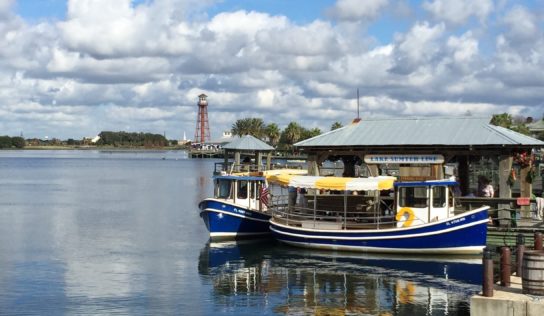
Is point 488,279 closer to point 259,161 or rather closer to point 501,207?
point 501,207

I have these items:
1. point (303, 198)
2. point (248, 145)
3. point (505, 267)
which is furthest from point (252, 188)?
point (505, 267)

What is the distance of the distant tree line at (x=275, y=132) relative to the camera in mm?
161000

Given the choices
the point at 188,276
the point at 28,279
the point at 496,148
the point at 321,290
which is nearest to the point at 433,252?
the point at 496,148

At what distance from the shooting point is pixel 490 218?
101 feet

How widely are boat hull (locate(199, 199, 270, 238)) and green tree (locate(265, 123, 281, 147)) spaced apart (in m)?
126

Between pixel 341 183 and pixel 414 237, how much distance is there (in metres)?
4.11

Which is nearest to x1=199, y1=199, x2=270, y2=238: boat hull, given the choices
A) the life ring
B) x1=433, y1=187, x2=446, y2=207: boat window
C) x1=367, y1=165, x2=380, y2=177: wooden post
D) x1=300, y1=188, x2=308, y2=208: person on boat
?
x1=300, y1=188, x2=308, y2=208: person on boat

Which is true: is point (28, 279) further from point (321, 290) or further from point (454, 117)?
point (454, 117)

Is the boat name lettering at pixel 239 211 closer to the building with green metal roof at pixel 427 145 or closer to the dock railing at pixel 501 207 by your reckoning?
the building with green metal roof at pixel 427 145

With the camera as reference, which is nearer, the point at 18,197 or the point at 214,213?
the point at 214,213

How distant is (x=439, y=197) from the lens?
31.0 meters

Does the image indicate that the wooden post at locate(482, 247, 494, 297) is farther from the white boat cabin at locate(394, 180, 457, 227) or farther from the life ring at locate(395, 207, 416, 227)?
the life ring at locate(395, 207, 416, 227)

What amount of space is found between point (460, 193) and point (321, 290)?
12293mm

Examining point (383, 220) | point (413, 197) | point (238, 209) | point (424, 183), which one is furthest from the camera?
point (238, 209)
